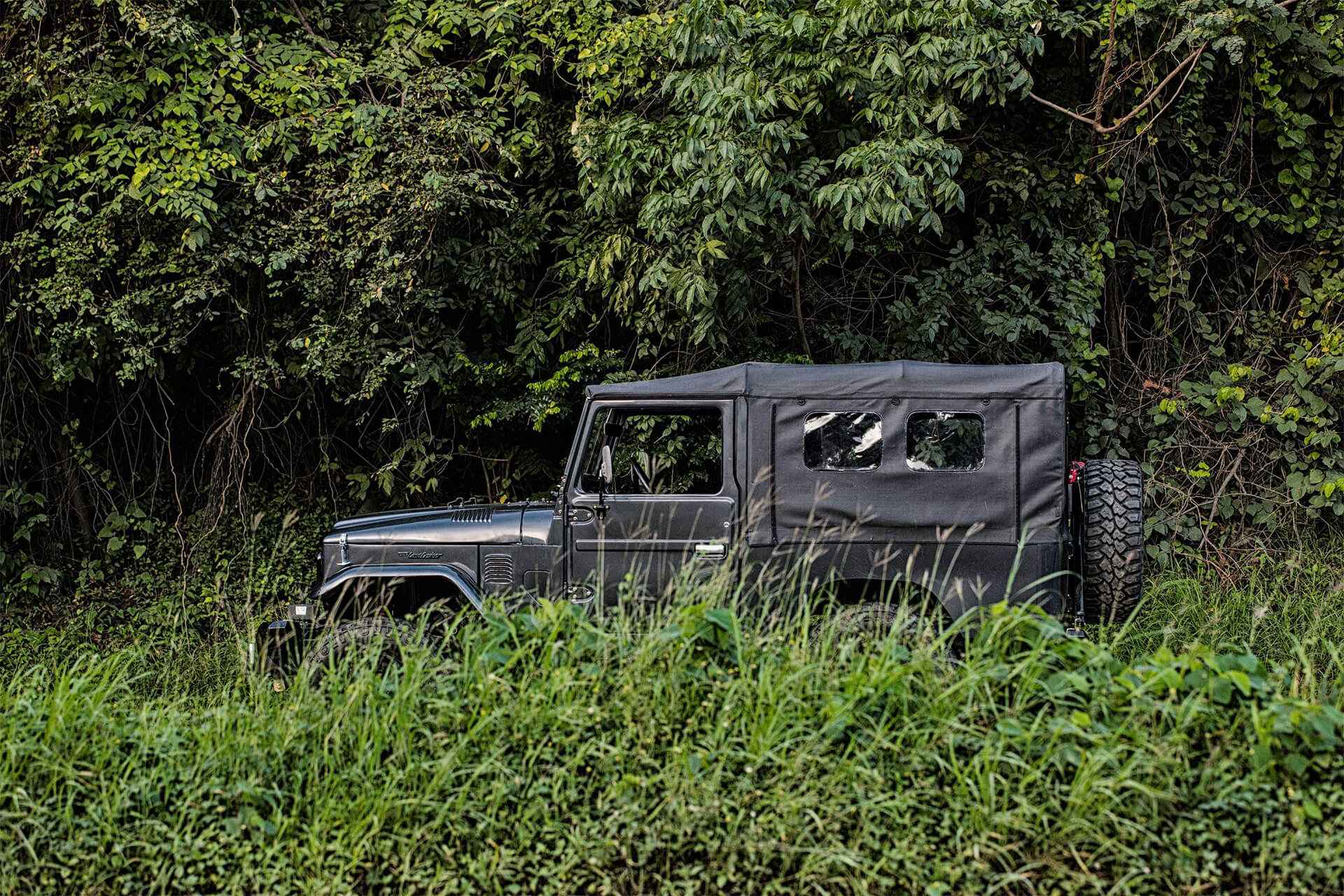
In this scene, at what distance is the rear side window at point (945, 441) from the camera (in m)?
5.34

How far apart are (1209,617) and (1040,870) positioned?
4.02 m

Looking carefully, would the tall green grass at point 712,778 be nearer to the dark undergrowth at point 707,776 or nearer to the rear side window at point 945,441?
the dark undergrowth at point 707,776

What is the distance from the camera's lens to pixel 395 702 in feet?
13.7

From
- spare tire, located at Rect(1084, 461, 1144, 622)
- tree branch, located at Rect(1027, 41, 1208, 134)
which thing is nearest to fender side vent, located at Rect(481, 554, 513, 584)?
spare tire, located at Rect(1084, 461, 1144, 622)

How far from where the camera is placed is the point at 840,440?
5438 millimetres

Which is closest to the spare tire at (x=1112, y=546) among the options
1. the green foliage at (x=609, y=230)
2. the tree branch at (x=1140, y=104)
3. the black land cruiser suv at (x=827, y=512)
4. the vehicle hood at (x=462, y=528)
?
the black land cruiser suv at (x=827, y=512)

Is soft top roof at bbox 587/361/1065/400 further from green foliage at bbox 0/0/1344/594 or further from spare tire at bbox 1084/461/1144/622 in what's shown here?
green foliage at bbox 0/0/1344/594

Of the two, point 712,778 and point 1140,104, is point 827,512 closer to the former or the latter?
point 712,778

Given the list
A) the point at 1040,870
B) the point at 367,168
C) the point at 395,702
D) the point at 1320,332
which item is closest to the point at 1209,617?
the point at 1320,332

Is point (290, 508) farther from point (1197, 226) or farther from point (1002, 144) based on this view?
point (1197, 226)

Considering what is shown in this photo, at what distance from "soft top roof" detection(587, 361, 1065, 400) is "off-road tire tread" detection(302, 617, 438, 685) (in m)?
1.56

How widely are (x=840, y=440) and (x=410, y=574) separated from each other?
2378mm

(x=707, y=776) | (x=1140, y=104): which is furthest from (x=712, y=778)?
(x=1140, y=104)

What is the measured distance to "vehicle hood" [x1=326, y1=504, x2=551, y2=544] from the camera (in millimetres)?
5672
